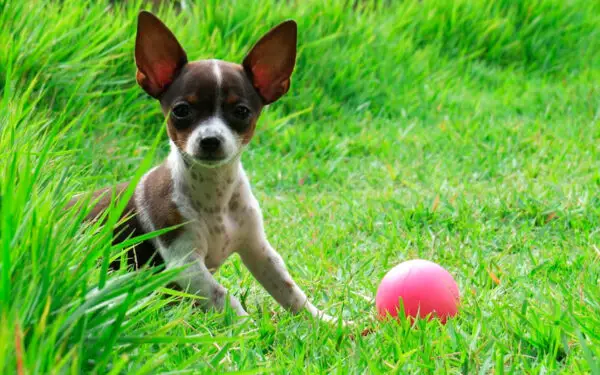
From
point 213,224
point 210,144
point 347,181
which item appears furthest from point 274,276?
point 347,181

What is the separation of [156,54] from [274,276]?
39.5 inches

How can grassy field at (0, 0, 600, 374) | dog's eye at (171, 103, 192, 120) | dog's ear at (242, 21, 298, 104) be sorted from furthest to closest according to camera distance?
dog's ear at (242, 21, 298, 104)
dog's eye at (171, 103, 192, 120)
grassy field at (0, 0, 600, 374)

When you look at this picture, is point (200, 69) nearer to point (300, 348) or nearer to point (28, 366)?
point (300, 348)

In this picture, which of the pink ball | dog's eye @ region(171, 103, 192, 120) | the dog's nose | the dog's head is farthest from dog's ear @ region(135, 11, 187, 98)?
the pink ball

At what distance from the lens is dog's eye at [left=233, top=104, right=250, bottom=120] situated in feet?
10.9

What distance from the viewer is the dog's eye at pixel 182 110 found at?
3283mm

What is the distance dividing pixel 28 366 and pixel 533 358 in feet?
5.01

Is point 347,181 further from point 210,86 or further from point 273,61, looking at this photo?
point 210,86

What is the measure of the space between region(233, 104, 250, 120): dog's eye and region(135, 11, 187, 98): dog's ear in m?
0.31

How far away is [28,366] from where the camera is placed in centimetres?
176

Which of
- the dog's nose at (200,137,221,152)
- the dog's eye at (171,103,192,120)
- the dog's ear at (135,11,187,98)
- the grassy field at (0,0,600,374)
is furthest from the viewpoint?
the dog's ear at (135,11,187,98)

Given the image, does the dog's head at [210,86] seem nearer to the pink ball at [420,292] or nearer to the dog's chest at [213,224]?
the dog's chest at [213,224]

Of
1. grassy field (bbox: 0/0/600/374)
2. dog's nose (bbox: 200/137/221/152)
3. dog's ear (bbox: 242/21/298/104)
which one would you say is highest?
dog's ear (bbox: 242/21/298/104)

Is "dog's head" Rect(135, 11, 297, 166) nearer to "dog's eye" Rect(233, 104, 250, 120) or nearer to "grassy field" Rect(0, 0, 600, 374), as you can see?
"dog's eye" Rect(233, 104, 250, 120)
